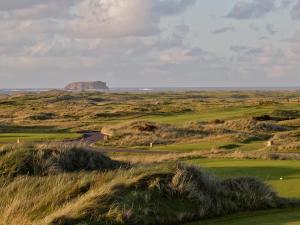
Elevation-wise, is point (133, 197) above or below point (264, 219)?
above

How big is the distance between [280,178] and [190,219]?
7622mm

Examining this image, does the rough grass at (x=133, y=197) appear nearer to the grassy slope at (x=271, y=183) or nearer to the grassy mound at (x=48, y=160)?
the grassy slope at (x=271, y=183)

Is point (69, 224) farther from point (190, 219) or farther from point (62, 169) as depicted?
point (62, 169)

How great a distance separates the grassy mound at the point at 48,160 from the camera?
15125 mm

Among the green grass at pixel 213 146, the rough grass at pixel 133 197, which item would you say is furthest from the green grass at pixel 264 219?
the green grass at pixel 213 146

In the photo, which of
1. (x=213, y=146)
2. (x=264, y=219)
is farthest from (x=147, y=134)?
(x=264, y=219)

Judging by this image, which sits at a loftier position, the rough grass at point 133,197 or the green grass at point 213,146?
the rough grass at point 133,197

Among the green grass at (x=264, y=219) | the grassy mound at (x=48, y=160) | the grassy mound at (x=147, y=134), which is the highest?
the grassy mound at (x=48, y=160)

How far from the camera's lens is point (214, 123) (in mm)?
59719

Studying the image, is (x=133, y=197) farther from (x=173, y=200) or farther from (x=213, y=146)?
(x=213, y=146)

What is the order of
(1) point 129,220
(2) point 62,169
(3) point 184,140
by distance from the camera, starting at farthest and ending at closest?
1. (3) point 184,140
2. (2) point 62,169
3. (1) point 129,220

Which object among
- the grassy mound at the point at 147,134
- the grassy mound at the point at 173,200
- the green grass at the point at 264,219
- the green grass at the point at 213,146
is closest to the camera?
the green grass at the point at 264,219

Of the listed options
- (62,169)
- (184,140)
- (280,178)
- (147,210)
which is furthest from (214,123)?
(147,210)

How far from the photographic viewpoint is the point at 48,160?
15633mm
